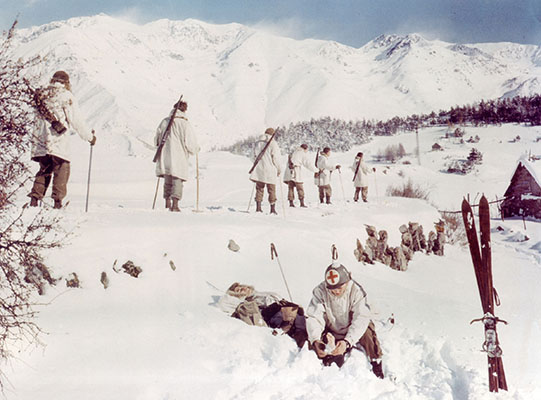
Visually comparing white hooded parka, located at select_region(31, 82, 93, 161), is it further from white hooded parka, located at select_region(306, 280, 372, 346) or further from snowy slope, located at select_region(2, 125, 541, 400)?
white hooded parka, located at select_region(306, 280, 372, 346)

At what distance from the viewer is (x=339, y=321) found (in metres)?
2.85

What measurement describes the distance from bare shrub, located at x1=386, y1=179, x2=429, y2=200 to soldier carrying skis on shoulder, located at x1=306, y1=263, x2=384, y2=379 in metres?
4.42

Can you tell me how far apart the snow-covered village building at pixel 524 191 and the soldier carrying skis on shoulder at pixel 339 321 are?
7.63 ft

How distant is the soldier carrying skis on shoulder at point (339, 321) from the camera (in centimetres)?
266

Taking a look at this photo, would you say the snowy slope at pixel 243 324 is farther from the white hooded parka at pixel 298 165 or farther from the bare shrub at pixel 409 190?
the white hooded parka at pixel 298 165

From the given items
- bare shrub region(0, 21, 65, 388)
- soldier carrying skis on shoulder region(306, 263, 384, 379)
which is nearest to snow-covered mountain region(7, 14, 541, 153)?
bare shrub region(0, 21, 65, 388)

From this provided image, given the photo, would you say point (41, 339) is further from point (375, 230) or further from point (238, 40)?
point (238, 40)

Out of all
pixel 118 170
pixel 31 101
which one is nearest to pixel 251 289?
pixel 31 101

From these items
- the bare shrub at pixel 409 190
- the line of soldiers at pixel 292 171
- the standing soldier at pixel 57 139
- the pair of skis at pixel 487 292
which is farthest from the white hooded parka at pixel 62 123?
the bare shrub at pixel 409 190

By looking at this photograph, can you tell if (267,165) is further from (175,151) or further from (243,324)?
(243,324)

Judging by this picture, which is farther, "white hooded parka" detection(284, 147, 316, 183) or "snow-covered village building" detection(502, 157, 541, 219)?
"white hooded parka" detection(284, 147, 316, 183)

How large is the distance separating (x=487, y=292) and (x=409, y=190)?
17.8 ft

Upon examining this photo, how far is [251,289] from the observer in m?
3.24

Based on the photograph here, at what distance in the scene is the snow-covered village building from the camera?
13.6ft
